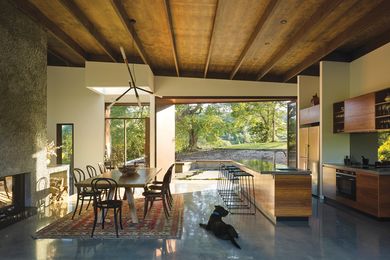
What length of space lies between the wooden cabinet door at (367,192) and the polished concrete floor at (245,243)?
0.21 m

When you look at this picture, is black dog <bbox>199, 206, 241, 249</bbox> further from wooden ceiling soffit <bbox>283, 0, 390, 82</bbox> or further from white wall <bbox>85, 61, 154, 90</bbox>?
white wall <bbox>85, 61, 154, 90</bbox>

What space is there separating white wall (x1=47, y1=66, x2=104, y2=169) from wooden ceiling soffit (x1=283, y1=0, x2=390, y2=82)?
5403 millimetres

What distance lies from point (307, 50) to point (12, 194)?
6.31 meters

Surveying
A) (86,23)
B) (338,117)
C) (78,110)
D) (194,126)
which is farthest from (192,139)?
(86,23)

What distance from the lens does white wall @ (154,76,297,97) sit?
919cm

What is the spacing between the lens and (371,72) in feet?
20.3

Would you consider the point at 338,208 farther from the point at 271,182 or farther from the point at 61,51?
the point at 61,51

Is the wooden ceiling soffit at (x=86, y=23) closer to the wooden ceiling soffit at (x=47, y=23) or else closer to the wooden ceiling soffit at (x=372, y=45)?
the wooden ceiling soffit at (x=47, y=23)

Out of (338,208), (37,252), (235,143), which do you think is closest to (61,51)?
(37,252)

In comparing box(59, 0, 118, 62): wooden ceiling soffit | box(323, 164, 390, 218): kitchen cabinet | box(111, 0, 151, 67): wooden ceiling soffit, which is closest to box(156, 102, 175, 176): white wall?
box(59, 0, 118, 62): wooden ceiling soffit

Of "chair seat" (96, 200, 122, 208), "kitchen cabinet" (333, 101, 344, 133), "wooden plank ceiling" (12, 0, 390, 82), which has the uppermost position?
"wooden plank ceiling" (12, 0, 390, 82)

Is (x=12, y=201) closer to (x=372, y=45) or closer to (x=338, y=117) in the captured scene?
(x=338, y=117)

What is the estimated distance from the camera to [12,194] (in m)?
5.50

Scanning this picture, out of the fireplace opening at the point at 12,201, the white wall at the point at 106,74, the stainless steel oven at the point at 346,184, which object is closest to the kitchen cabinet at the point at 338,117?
the stainless steel oven at the point at 346,184
